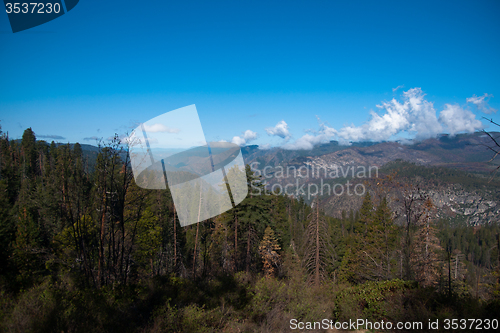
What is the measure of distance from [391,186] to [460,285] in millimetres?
7267

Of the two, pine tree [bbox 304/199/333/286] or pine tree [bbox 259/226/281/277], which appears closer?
pine tree [bbox 304/199/333/286]

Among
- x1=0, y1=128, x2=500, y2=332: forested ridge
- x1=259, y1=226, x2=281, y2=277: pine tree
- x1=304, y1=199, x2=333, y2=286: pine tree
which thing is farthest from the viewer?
x1=259, y1=226, x2=281, y2=277: pine tree

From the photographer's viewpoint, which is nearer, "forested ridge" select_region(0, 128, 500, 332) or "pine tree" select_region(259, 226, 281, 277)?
"forested ridge" select_region(0, 128, 500, 332)

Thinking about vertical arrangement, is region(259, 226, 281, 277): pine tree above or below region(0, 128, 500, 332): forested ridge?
below

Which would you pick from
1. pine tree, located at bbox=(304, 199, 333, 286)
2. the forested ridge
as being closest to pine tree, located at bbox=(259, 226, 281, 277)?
the forested ridge

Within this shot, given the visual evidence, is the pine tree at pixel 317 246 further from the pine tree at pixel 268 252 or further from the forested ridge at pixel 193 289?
the pine tree at pixel 268 252

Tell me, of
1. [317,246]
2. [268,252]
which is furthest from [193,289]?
[268,252]

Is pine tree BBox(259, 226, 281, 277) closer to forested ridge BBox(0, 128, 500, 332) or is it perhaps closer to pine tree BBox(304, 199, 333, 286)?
forested ridge BBox(0, 128, 500, 332)

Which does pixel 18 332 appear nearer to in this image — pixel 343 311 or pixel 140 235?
pixel 343 311

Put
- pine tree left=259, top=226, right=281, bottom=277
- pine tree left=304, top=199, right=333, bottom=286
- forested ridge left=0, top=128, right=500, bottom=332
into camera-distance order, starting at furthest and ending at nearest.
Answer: pine tree left=259, top=226, right=281, bottom=277 → pine tree left=304, top=199, right=333, bottom=286 → forested ridge left=0, top=128, right=500, bottom=332

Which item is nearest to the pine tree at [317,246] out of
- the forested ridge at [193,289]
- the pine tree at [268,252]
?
the forested ridge at [193,289]

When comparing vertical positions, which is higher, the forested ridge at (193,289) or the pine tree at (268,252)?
the forested ridge at (193,289)

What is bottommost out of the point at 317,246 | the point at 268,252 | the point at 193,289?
the point at 268,252

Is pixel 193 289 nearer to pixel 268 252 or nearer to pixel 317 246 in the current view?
pixel 317 246
